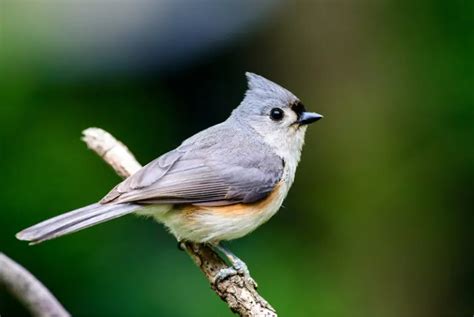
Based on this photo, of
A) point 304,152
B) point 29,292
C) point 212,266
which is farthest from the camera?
point 304,152

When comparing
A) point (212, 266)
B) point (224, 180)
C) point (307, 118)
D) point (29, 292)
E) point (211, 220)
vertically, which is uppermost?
point (29, 292)

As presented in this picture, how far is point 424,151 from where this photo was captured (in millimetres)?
4668

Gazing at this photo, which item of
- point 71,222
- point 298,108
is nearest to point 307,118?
point 298,108

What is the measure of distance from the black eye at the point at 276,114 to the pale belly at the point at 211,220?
57cm

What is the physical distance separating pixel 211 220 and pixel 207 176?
9.0 inches

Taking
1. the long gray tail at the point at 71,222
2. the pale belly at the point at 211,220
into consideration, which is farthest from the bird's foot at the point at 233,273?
the long gray tail at the point at 71,222

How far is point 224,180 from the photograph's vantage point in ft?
10.5

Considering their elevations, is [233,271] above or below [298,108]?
below

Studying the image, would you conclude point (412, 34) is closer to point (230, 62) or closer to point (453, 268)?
point (230, 62)

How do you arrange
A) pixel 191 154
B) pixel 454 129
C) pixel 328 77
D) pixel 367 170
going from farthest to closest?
pixel 328 77 → pixel 367 170 → pixel 454 129 → pixel 191 154

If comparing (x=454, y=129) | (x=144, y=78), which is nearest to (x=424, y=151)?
(x=454, y=129)

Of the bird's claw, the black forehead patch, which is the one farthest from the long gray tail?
the black forehead patch

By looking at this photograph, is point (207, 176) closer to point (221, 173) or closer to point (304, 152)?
point (221, 173)

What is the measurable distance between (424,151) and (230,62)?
1.66 metres
